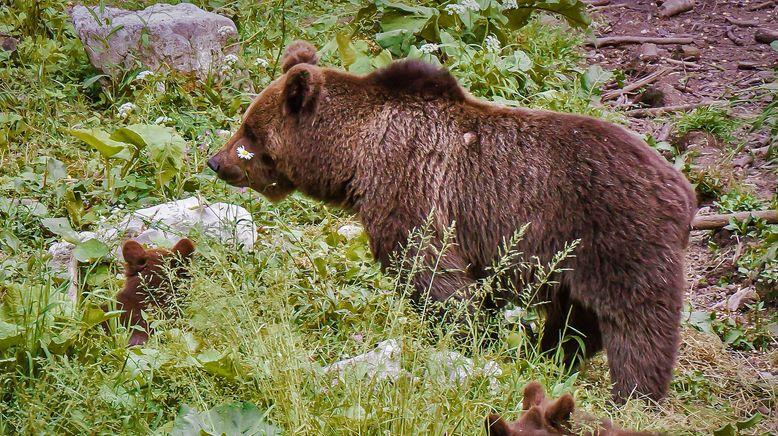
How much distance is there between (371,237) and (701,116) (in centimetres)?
416

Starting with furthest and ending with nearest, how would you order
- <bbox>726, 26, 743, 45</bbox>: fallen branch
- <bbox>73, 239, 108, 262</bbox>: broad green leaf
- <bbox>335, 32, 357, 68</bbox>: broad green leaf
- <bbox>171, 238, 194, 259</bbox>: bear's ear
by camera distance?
1. <bbox>726, 26, 743, 45</bbox>: fallen branch
2. <bbox>335, 32, 357, 68</bbox>: broad green leaf
3. <bbox>73, 239, 108, 262</bbox>: broad green leaf
4. <bbox>171, 238, 194, 259</bbox>: bear's ear

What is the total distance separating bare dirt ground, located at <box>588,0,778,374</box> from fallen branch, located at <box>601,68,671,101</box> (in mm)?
42

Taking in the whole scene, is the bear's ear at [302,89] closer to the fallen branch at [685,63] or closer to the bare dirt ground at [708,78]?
the bare dirt ground at [708,78]

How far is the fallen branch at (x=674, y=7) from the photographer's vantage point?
10727 mm

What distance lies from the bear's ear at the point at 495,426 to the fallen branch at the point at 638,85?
6.00 metres

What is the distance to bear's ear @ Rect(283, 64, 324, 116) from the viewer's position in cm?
579

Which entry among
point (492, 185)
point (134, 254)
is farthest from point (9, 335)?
point (492, 185)

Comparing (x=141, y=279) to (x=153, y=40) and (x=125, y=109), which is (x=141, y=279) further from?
(x=153, y=40)

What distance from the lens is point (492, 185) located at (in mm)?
5621

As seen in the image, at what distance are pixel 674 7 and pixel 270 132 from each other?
627 centimetres

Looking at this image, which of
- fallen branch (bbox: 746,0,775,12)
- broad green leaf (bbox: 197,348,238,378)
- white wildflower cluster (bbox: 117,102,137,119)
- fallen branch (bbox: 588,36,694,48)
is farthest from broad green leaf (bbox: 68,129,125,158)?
fallen branch (bbox: 746,0,775,12)

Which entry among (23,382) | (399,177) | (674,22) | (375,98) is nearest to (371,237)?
(399,177)

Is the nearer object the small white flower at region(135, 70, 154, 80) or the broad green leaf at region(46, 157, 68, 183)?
the broad green leaf at region(46, 157, 68, 183)

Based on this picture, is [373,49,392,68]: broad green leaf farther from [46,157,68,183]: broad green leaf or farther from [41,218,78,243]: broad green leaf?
[41,218,78,243]: broad green leaf
